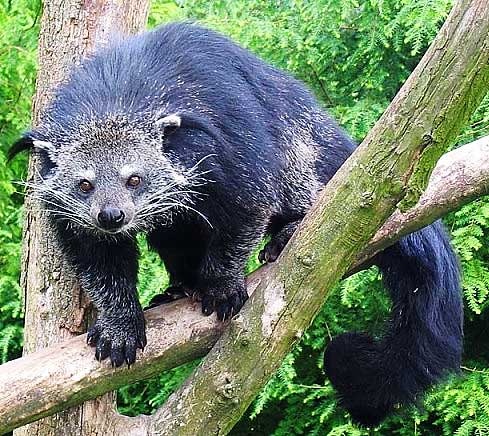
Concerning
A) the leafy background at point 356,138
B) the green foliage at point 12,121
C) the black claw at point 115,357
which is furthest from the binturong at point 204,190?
the green foliage at point 12,121

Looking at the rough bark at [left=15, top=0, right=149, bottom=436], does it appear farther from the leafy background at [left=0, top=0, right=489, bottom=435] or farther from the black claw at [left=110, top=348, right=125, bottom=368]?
the leafy background at [left=0, top=0, right=489, bottom=435]

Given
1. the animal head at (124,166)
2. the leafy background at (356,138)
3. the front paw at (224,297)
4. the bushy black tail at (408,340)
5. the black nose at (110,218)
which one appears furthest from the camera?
the leafy background at (356,138)

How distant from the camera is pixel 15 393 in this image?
2.47 meters

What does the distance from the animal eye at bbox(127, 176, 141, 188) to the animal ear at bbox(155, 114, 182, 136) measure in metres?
0.16

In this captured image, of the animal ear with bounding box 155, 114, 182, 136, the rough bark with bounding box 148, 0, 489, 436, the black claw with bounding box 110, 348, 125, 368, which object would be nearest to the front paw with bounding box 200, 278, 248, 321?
the rough bark with bounding box 148, 0, 489, 436

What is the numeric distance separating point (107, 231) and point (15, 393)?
1.69 feet

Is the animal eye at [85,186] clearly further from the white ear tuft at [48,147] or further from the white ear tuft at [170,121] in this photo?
the white ear tuft at [170,121]

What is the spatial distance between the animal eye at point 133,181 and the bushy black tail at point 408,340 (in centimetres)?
91

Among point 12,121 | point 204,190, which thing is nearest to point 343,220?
point 204,190

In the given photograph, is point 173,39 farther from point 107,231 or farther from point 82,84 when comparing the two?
point 107,231

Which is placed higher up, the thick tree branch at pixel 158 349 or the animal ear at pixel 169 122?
the animal ear at pixel 169 122

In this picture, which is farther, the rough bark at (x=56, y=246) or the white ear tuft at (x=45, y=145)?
the rough bark at (x=56, y=246)

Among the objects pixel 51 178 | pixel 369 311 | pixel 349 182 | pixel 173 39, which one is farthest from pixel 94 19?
pixel 369 311

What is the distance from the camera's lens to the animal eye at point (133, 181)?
2588 millimetres
